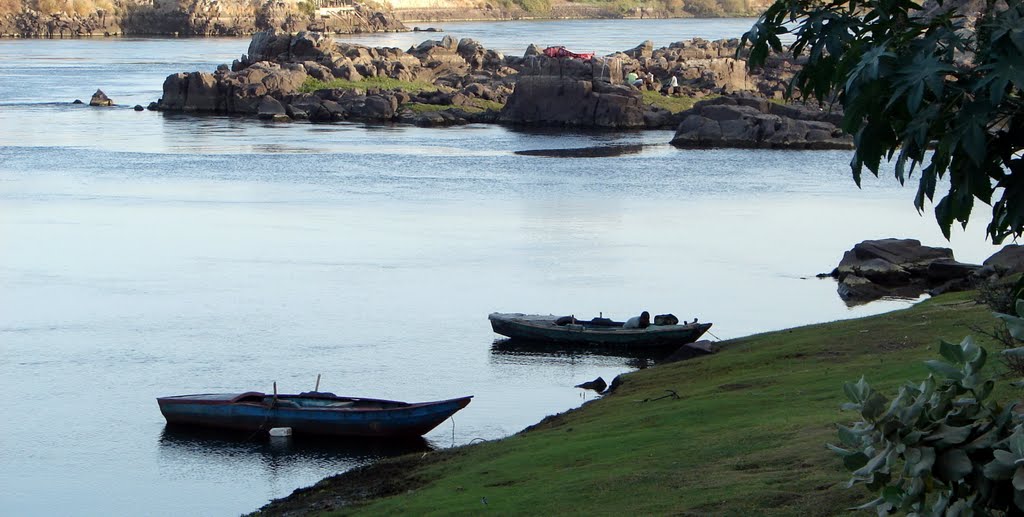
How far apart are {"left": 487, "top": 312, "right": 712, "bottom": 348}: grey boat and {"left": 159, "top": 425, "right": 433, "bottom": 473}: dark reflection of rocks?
31.3 ft

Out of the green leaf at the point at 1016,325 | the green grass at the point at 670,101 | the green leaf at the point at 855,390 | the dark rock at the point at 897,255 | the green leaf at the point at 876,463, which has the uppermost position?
the green leaf at the point at 1016,325

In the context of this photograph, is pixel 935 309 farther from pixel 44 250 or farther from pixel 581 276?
pixel 44 250

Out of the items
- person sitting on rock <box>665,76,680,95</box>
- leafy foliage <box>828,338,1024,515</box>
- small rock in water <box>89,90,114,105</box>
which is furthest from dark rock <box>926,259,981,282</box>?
small rock in water <box>89,90,114,105</box>

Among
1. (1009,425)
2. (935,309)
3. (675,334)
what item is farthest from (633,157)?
(1009,425)

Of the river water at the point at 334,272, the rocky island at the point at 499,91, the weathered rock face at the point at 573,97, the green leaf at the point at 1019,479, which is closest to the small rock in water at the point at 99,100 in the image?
the rocky island at the point at 499,91

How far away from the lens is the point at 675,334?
123 ft

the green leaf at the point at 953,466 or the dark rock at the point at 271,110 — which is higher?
the green leaf at the point at 953,466

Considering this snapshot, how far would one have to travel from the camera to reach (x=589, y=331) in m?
38.0

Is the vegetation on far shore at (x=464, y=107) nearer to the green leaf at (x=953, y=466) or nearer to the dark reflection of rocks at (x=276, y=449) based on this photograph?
the dark reflection of rocks at (x=276, y=449)

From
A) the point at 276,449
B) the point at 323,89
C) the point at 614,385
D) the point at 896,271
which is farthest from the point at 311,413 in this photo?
the point at 323,89

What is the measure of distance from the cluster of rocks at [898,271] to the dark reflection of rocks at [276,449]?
21315mm

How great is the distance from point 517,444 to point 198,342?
1848 cm

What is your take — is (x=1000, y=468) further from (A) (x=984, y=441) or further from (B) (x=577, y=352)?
(B) (x=577, y=352)

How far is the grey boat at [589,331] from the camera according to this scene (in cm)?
3747
